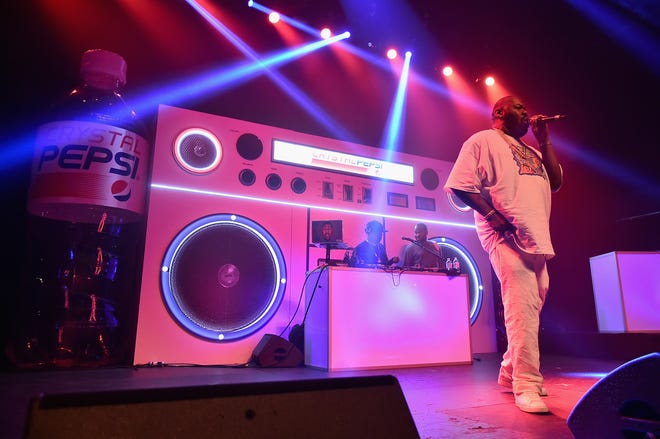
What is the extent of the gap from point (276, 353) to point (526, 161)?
2.41 meters

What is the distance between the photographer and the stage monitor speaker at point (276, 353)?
340 cm

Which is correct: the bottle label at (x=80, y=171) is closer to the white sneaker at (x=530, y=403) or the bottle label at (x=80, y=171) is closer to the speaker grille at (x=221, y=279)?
the speaker grille at (x=221, y=279)

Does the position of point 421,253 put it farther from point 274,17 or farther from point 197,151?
point 274,17

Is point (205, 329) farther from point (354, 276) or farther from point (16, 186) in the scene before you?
point (16, 186)

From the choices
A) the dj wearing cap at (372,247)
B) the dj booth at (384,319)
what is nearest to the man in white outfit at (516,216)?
the dj booth at (384,319)

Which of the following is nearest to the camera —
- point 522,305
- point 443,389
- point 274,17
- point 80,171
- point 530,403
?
point 530,403

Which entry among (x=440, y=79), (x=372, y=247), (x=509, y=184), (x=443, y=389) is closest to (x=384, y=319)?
(x=372, y=247)

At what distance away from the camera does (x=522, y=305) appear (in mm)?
1865

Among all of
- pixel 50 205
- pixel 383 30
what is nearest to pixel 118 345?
pixel 50 205

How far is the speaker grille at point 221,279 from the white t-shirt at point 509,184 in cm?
219

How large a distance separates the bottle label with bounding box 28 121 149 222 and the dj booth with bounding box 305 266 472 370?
1.68m

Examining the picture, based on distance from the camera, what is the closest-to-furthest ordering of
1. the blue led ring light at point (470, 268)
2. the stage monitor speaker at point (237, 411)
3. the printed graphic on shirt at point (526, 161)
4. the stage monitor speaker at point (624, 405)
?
the stage monitor speaker at point (237, 411) → the stage monitor speaker at point (624, 405) → the printed graphic on shirt at point (526, 161) → the blue led ring light at point (470, 268)

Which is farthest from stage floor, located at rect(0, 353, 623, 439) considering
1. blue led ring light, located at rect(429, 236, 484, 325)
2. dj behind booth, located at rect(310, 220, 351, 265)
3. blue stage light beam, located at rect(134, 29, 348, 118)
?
blue stage light beam, located at rect(134, 29, 348, 118)

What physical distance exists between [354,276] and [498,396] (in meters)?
1.49
